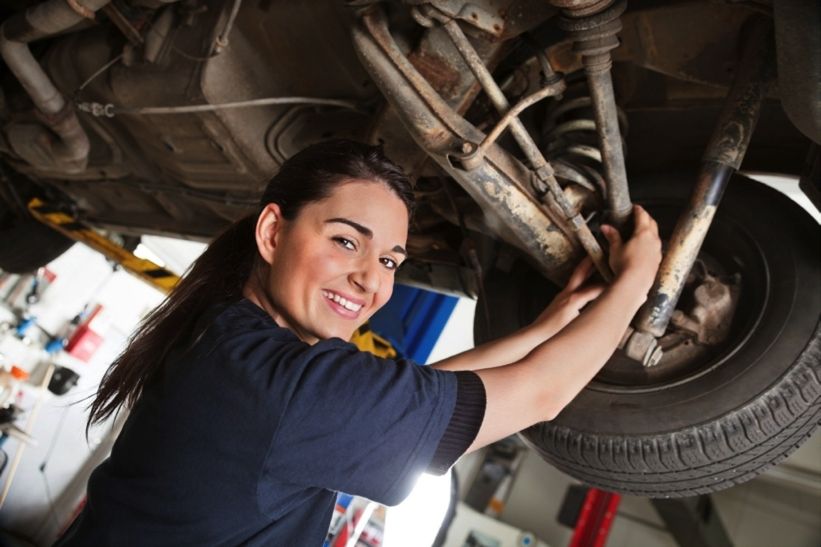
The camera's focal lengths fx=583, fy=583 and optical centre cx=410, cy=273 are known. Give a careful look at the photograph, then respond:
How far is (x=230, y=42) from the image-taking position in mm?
1490

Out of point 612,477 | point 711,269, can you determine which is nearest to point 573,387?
point 612,477

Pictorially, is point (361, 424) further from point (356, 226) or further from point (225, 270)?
point (225, 270)

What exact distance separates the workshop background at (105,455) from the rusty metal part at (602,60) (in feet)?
8.50

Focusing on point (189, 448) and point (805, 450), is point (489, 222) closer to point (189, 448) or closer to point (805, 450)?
point (189, 448)

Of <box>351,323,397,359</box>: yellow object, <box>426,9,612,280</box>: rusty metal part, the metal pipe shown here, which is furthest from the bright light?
the metal pipe

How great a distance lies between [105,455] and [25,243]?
233 centimetres

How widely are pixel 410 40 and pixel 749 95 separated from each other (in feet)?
2.01

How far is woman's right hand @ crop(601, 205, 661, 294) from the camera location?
40.4 inches

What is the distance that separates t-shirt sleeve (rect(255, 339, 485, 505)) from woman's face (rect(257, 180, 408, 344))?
16cm

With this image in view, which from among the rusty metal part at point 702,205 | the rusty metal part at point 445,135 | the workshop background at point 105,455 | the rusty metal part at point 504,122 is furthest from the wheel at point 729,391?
the workshop background at point 105,455

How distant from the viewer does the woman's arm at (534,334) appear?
40.8 inches

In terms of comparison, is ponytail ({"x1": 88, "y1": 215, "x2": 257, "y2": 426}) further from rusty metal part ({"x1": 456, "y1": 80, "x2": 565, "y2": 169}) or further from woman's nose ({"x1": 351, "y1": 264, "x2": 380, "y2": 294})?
rusty metal part ({"x1": 456, "y1": 80, "x2": 565, "y2": 169})

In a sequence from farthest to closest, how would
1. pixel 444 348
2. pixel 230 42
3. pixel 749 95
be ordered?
pixel 444 348
pixel 230 42
pixel 749 95

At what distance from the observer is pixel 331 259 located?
2.91 feet
